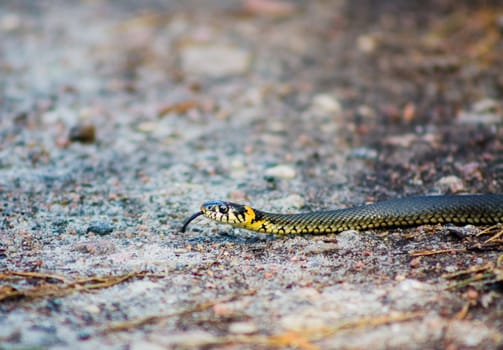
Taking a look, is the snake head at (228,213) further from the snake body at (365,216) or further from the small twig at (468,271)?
the small twig at (468,271)

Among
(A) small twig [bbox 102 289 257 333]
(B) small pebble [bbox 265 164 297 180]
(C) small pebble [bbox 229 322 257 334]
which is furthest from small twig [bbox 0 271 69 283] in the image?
(B) small pebble [bbox 265 164 297 180]

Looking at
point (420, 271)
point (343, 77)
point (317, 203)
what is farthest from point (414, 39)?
point (420, 271)

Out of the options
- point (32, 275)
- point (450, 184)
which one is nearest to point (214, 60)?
point (450, 184)

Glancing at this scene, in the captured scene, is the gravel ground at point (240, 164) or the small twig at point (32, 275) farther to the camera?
the small twig at point (32, 275)

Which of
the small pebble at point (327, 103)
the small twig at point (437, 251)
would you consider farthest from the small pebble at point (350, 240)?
the small pebble at point (327, 103)

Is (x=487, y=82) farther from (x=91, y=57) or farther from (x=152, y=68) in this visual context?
(x=91, y=57)

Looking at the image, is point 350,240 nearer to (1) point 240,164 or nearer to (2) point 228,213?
(2) point 228,213
